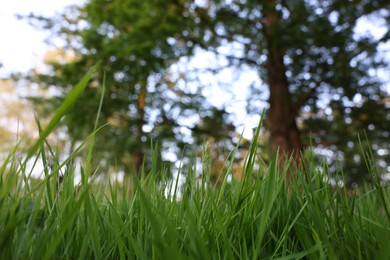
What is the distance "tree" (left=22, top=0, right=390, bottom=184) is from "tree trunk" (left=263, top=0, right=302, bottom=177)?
0.6 inches

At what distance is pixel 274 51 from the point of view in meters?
5.82

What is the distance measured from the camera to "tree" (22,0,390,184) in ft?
18.3

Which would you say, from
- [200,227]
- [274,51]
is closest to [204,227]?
[200,227]

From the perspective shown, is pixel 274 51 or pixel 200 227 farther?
pixel 274 51

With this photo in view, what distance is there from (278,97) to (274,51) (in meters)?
0.76

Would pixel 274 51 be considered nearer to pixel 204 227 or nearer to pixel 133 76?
pixel 133 76

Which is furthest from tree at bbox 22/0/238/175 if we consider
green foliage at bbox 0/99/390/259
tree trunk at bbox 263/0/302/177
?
green foliage at bbox 0/99/390/259

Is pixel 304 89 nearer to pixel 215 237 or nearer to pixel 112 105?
pixel 112 105

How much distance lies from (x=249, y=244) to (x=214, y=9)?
613cm

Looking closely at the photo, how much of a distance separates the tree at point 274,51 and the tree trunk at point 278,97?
0.02 meters

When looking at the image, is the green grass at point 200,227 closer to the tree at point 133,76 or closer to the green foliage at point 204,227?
the green foliage at point 204,227

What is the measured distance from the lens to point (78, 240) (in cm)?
65

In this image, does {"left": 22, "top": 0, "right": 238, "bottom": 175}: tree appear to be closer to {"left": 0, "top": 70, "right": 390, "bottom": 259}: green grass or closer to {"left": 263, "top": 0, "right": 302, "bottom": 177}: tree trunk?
{"left": 263, "top": 0, "right": 302, "bottom": 177}: tree trunk

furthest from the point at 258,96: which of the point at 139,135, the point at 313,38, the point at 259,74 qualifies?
the point at 139,135
